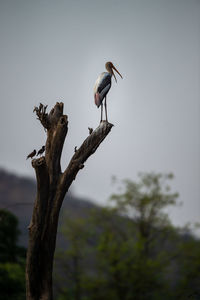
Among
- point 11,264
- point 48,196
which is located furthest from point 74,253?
point 48,196

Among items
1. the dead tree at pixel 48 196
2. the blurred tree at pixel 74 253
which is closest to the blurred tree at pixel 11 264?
the dead tree at pixel 48 196

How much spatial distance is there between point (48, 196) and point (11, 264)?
11516mm

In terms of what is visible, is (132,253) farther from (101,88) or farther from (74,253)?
(101,88)

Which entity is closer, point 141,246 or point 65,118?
point 65,118

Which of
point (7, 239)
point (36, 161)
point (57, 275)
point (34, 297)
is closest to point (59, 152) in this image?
point (36, 161)

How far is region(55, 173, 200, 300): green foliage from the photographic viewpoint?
23.7m

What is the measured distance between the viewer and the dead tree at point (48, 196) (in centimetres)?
618

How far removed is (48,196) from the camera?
253 inches

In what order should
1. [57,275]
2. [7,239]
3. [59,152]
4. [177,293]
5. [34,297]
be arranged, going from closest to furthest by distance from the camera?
[34,297]
[59,152]
[7,239]
[177,293]
[57,275]

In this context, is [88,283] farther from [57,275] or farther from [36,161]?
[36,161]

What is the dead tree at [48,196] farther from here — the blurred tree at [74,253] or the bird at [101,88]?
the blurred tree at [74,253]

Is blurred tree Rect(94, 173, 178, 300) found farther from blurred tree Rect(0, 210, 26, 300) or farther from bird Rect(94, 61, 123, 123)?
bird Rect(94, 61, 123, 123)

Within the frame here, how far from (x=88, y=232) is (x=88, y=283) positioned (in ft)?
12.9

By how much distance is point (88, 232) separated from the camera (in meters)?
26.8
